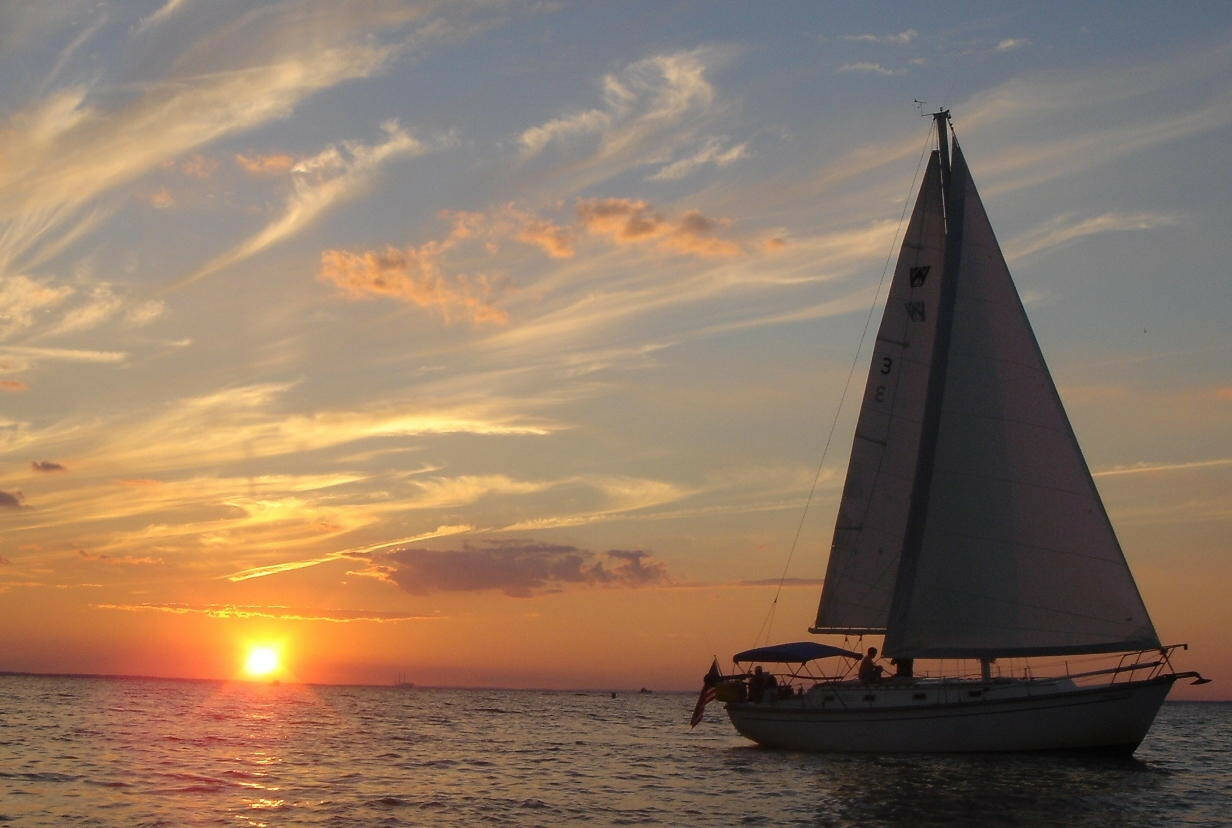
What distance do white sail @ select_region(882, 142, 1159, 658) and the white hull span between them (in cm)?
136

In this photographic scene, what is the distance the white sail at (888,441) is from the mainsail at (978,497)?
76mm

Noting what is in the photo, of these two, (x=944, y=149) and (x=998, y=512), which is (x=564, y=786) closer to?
(x=998, y=512)

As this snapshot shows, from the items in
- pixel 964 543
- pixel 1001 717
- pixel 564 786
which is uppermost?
pixel 964 543

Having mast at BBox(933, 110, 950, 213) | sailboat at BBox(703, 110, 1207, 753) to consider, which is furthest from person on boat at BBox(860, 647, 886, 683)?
mast at BBox(933, 110, 950, 213)

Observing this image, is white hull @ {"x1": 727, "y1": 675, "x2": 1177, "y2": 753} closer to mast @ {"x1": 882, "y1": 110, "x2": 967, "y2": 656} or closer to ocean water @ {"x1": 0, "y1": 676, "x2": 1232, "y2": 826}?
ocean water @ {"x1": 0, "y1": 676, "x2": 1232, "y2": 826}

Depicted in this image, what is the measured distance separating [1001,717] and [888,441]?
36.4 feet

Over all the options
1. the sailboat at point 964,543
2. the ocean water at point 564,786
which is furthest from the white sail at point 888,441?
the ocean water at point 564,786

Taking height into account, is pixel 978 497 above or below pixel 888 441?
below

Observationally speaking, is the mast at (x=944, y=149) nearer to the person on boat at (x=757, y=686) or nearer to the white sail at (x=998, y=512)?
the white sail at (x=998, y=512)

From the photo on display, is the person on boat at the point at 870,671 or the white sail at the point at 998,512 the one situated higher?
the white sail at the point at 998,512

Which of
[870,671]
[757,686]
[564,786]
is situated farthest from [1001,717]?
[564,786]

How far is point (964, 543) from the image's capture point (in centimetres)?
4109

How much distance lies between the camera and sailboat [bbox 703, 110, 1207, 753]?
39.2 metres

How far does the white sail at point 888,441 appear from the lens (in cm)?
4378
